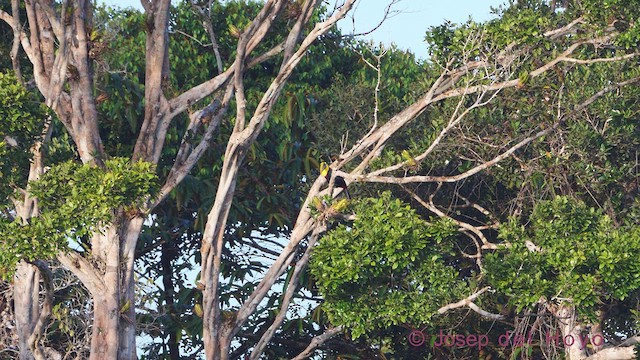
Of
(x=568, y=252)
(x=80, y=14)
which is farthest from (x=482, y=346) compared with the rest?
(x=80, y=14)

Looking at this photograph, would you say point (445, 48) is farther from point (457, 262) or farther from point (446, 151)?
point (457, 262)

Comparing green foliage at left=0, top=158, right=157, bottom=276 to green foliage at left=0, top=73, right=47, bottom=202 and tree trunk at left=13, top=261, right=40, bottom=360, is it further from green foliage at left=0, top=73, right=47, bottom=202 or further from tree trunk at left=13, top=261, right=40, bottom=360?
tree trunk at left=13, top=261, right=40, bottom=360

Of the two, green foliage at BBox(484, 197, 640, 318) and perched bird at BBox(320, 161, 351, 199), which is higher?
perched bird at BBox(320, 161, 351, 199)

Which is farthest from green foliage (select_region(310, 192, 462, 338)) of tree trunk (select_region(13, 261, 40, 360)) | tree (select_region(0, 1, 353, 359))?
tree trunk (select_region(13, 261, 40, 360))

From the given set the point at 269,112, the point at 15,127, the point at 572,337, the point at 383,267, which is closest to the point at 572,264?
the point at 383,267

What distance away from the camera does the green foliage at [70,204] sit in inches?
546

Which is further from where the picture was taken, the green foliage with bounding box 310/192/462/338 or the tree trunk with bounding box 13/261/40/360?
the tree trunk with bounding box 13/261/40/360

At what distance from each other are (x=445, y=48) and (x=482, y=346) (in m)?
5.23

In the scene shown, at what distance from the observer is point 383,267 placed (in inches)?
593

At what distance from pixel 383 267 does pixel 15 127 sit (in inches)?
197

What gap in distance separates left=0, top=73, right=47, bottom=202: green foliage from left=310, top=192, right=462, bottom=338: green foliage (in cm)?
398

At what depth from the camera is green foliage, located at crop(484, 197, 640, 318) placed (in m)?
14.4

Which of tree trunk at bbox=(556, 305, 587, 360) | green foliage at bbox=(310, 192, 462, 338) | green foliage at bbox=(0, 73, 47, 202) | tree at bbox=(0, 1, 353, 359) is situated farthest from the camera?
tree trunk at bbox=(556, 305, 587, 360)

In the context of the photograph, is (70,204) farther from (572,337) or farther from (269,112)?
(572,337)
